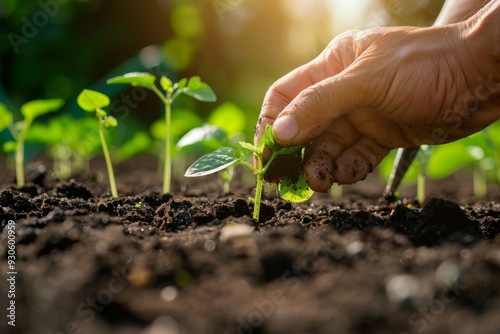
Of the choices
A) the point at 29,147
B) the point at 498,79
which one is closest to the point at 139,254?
the point at 498,79

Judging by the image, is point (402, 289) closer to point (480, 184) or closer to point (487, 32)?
point (487, 32)

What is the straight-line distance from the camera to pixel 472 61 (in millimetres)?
1912

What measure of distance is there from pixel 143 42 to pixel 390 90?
218 inches

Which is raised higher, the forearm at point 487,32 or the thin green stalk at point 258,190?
the forearm at point 487,32

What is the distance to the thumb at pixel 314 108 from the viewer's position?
1.75m

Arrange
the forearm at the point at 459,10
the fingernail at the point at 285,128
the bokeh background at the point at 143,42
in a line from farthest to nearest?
1. the bokeh background at the point at 143,42
2. the forearm at the point at 459,10
3. the fingernail at the point at 285,128

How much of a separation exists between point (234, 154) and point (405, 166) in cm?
104

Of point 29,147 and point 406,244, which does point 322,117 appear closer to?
point 406,244

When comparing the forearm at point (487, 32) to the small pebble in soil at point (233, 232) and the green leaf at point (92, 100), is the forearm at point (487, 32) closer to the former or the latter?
the small pebble in soil at point (233, 232)

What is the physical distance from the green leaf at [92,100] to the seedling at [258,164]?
0.70 meters

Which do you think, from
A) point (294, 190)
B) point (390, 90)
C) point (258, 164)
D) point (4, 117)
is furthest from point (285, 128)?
point (4, 117)

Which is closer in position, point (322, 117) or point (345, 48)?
point (322, 117)

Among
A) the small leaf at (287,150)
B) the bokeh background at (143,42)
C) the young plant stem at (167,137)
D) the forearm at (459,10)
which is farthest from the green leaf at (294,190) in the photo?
the bokeh background at (143,42)

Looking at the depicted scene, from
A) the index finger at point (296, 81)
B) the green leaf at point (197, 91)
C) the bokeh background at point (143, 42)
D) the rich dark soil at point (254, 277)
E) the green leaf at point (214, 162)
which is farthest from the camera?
the bokeh background at point (143, 42)
